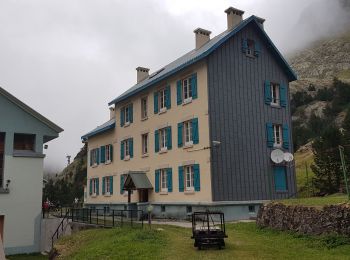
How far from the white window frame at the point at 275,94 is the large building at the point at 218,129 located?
6 cm

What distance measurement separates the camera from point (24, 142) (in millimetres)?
27156

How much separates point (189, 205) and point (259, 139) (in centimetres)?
592

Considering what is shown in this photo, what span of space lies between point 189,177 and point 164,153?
318cm

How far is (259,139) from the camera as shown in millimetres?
26156

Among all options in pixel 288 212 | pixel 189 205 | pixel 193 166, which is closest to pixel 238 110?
pixel 193 166

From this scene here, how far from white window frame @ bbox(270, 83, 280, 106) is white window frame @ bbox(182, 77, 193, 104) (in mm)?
5519

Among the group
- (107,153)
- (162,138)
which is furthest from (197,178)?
(107,153)

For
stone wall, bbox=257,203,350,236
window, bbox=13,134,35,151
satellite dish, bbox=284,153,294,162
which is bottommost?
stone wall, bbox=257,203,350,236

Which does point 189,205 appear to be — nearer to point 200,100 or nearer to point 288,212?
point 200,100

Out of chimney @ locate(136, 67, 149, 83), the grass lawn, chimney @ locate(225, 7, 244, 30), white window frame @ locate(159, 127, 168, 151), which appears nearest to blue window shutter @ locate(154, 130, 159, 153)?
white window frame @ locate(159, 127, 168, 151)

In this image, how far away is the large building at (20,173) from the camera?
25.2m

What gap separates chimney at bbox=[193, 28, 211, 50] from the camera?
2964cm

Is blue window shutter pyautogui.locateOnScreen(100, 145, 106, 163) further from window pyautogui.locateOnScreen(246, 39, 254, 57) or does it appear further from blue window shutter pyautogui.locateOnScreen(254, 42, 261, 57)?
blue window shutter pyautogui.locateOnScreen(254, 42, 261, 57)

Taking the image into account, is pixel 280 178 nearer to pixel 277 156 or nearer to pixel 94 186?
pixel 277 156
